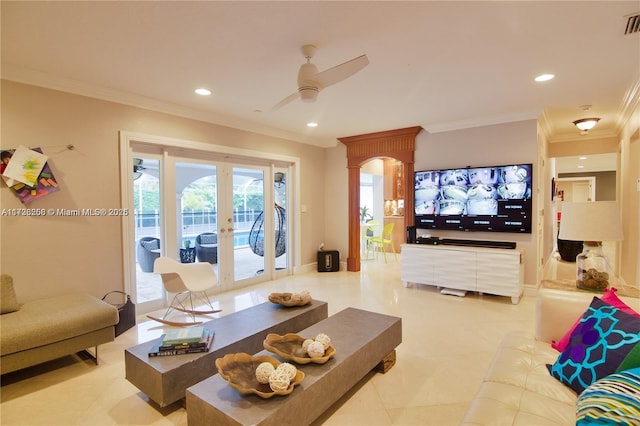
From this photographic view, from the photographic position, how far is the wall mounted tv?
177 inches

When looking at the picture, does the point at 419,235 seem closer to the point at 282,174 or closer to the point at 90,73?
the point at 282,174

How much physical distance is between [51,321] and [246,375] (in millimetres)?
1764

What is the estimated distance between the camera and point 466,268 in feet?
14.8

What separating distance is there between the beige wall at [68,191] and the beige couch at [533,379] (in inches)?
144

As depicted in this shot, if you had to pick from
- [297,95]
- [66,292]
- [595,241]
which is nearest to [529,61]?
[595,241]

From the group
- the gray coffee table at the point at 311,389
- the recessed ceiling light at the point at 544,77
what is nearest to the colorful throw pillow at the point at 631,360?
the gray coffee table at the point at 311,389

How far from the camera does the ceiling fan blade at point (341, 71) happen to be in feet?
7.18

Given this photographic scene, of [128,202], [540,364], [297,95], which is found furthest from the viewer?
[128,202]

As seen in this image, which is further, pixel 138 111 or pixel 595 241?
pixel 138 111

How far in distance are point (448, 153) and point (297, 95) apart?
10.7 feet

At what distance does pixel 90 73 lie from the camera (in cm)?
307

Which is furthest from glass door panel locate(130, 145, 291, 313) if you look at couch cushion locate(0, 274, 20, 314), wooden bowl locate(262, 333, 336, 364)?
wooden bowl locate(262, 333, 336, 364)

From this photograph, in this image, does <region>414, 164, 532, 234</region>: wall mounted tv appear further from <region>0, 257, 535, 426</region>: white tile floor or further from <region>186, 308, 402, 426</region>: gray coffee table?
<region>186, 308, 402, 426</region>: gray coffee table

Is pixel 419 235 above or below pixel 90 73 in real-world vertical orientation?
below
